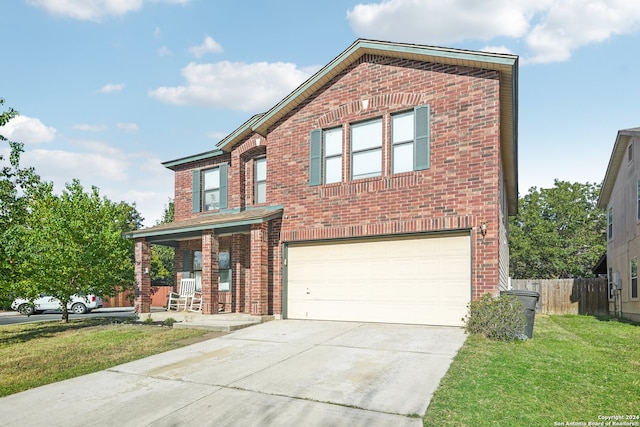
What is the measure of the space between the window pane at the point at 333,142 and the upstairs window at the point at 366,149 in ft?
1.38

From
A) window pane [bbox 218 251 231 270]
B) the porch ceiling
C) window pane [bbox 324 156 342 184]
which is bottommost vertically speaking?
window pane [bbox 218 251 231 270]

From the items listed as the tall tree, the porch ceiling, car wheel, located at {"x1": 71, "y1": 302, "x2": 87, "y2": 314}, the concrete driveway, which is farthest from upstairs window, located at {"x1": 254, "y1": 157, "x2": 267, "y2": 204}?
car wheel, located at {"x1": 71, "y1": 302, "x2": 87, "y2": 314}

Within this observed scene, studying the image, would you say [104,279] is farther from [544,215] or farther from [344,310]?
[544,215]

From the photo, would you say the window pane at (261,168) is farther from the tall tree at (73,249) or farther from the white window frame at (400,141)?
the white window frame at (400,141)

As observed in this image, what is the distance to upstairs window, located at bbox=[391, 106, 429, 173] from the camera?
11.5 meters

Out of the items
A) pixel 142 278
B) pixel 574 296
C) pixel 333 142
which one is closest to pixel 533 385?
pixel 333 142

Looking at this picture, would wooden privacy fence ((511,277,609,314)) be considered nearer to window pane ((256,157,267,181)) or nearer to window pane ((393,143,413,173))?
window pane ((393,143,413,173))

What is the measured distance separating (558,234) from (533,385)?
3998 centimetres

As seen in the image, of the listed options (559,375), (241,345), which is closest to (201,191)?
(241,345)

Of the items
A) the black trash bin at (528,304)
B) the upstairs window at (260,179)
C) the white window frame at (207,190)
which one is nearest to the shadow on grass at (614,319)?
the black trash bin at (528,304)

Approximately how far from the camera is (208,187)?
1811cm

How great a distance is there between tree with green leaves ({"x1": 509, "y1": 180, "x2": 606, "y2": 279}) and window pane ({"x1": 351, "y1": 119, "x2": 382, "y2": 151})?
33424 millimetres

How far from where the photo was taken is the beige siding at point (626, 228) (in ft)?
55.8

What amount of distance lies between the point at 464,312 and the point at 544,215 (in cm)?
3716
